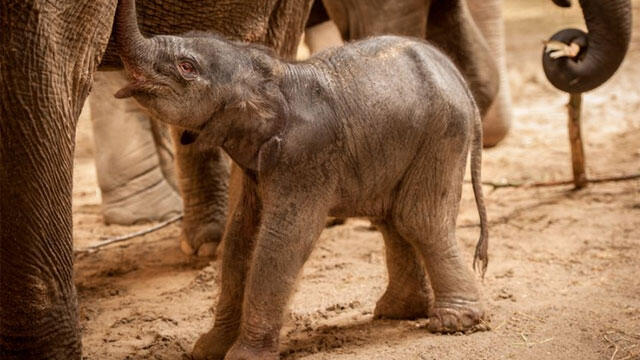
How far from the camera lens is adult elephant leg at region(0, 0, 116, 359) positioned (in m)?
2.74

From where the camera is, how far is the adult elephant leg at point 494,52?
6.25m

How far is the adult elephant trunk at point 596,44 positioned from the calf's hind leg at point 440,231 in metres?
1.07

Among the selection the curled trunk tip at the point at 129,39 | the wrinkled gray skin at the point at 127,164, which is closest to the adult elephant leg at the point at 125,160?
the wrinkled gray skin at the point at 127,164

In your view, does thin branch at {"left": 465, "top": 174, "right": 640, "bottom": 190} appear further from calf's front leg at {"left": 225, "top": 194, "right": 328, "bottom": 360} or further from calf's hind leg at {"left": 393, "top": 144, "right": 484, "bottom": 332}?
calf's front leg at {"left": 225, "top": 194, "right": 328, "bottom": 360}

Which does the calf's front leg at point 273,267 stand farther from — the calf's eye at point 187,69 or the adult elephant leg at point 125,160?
the adult elephant leg at point 125,160

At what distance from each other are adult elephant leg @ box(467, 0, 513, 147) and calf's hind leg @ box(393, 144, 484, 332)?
2605 mm

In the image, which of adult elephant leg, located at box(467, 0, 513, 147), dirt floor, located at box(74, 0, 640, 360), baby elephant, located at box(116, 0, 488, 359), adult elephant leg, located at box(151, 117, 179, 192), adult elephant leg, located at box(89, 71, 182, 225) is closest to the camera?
baby elephant, located at box(116, 0, 488, 359)

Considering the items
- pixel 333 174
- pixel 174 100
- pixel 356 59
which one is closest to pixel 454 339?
pixel 333 174

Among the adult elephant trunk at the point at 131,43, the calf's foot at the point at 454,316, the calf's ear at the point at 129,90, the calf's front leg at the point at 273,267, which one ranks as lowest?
the calf's foot at the point at 454,316

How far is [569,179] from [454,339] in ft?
9.49

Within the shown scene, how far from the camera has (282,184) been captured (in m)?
3.20

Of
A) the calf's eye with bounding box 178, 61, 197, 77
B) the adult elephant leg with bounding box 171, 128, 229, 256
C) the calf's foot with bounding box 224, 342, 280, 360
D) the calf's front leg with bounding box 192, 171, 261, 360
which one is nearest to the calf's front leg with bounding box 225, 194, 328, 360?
the calf's foot with bounding box 224, 342, 280, 360

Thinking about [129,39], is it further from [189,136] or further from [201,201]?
[201,201]

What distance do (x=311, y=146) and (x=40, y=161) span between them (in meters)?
0.83
